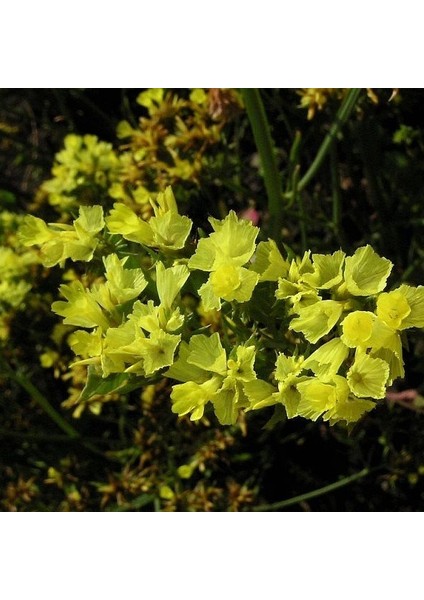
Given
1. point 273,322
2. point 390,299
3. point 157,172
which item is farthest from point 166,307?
point 157,172

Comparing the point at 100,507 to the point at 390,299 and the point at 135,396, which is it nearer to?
the point at 135,396

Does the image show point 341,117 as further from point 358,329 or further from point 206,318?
point 358,329

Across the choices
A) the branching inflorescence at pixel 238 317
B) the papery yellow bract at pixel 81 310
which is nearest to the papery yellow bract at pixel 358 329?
the branching inflorescence at pixel 238 317

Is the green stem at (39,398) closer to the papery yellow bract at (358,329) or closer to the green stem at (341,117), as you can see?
the green stem at (341,117)

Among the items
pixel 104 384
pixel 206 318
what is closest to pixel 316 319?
pixel 104 384

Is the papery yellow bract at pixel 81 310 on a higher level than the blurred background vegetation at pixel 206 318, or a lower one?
higher

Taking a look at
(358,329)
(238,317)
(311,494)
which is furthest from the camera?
(311,494)
